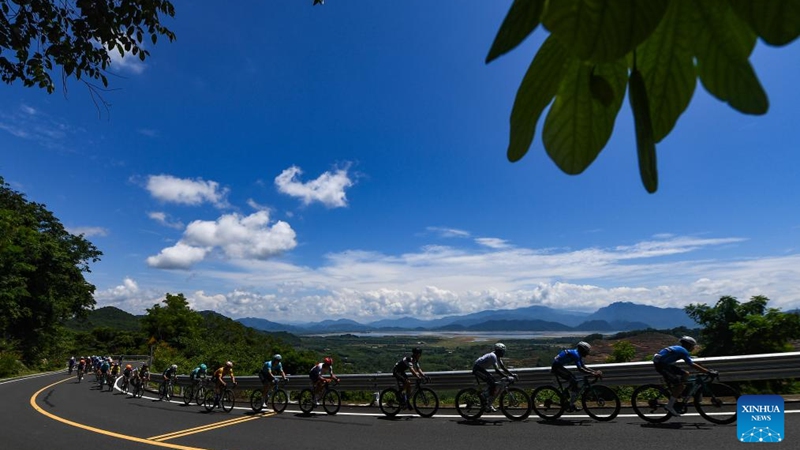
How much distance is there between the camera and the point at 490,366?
368 inches

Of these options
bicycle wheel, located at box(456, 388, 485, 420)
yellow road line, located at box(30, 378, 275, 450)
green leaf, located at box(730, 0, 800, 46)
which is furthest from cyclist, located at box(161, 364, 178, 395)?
green leaf, located at box(730, 0, 800, 46)

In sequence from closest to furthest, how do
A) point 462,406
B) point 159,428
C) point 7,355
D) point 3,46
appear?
point 3,46 < point 462,406 < point 159,428 < point 7,355

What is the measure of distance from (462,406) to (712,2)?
10.4 meters

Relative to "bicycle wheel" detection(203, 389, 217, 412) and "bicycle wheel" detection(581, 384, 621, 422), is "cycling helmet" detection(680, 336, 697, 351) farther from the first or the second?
"bicycle wheel" detection(203, 389, 217, 412)

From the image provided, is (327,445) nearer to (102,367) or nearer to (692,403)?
(692,403)

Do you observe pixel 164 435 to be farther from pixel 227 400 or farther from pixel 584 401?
pixel 584 401

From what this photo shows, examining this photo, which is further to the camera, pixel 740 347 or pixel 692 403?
pixel 740 347

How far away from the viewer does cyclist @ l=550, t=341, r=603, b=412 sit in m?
8.65

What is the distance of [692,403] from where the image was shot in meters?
7.82

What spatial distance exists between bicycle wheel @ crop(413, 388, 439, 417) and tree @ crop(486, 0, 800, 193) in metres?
→ 10.5

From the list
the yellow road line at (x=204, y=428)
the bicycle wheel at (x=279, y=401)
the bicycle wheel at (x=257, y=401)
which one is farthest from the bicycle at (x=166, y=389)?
the yellow road line at (x=204, y=428)

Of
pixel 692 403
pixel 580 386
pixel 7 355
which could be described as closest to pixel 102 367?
pixel 7 355

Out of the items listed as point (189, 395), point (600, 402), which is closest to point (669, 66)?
point (600, 402)

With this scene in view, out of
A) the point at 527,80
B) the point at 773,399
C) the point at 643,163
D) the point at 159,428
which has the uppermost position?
the point at 527,80
